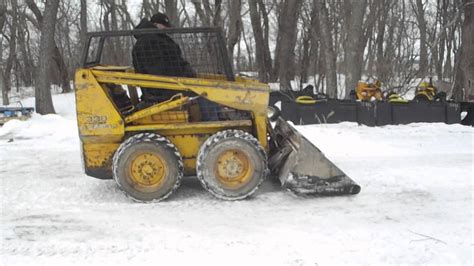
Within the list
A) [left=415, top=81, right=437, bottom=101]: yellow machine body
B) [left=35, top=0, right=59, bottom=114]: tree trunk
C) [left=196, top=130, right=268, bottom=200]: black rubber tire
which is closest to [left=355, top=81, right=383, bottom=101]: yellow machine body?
[left=415, top=81, right=437, bottom=101]: yellow machine body

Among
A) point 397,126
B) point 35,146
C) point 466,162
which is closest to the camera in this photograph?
point 466,162

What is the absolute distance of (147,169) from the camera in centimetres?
560

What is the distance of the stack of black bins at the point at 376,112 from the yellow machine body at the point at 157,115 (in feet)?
19.9

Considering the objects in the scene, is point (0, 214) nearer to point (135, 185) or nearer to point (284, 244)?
point (135, 185)

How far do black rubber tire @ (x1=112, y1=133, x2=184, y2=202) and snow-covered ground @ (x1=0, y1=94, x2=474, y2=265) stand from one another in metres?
0.13

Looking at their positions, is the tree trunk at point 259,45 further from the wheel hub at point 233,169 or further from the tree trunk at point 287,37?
the wheel hub at point 233,169

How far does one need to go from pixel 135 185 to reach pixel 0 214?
1.39m

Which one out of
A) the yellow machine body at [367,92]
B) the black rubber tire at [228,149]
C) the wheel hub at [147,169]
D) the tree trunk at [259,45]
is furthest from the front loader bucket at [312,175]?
the tree trunk at [259,45]

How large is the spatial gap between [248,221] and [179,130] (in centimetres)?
139

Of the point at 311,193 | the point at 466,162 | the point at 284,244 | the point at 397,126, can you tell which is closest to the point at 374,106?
the point at 397,126

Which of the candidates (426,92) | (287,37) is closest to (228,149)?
(426,92)

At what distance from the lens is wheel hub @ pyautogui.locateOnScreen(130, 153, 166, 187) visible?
5.59 meters

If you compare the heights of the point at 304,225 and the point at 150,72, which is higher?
the point at 150,72

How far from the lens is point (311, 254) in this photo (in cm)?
414
